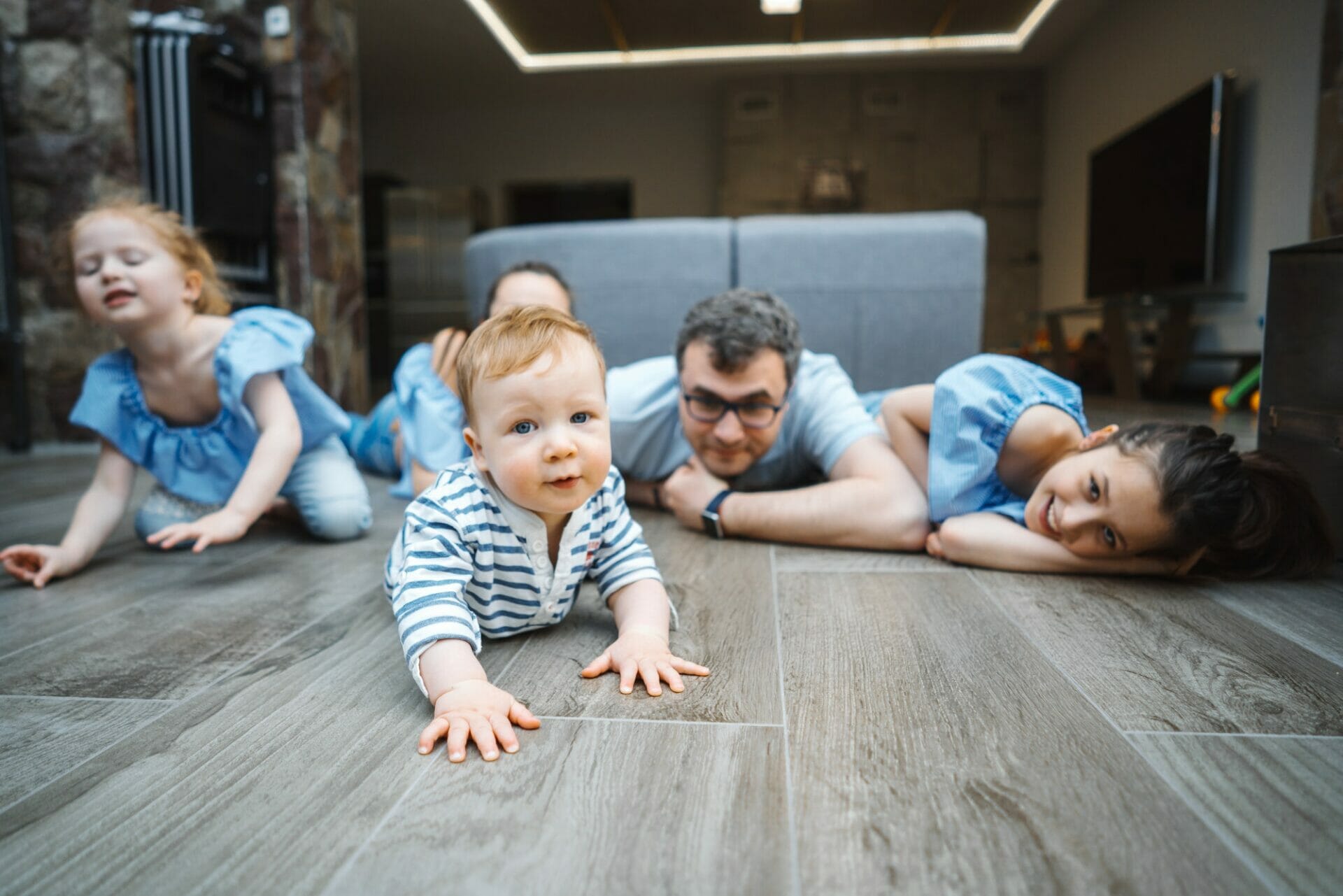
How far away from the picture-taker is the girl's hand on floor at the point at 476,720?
2.16ft

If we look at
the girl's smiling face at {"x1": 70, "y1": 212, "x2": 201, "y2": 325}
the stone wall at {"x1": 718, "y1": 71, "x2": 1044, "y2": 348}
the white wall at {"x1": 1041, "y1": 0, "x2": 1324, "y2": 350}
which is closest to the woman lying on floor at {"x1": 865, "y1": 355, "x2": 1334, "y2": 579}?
the girl's smiling face at {"x1": 70, "y1": 212, "x2": 201, "y2": 325}

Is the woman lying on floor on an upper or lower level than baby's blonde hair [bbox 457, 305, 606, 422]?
lower

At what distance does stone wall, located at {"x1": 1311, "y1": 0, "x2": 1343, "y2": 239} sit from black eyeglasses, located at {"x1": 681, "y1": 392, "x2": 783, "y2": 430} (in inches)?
104

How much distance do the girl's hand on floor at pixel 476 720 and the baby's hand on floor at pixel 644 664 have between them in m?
0.10

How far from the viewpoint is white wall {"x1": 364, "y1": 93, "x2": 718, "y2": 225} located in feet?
22.7

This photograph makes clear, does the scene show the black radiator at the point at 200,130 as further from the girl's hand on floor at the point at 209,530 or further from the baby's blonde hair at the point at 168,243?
the girl's hand on floor at the point at 209,530

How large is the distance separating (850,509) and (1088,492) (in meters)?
0.36

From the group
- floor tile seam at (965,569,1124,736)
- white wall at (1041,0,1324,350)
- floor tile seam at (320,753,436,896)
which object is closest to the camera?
floor tile seam at (320,753,436,896)

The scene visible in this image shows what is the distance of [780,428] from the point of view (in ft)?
5.00

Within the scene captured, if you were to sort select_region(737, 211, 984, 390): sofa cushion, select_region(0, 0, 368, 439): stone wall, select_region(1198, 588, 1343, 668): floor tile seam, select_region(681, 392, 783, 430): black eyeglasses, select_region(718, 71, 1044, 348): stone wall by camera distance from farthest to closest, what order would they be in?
select_region(718, 71, 1044, 348): stone wall, select_region(0, 0, 368, 439): stone wall, select_region(737, 211, 984, 390): sofa cushion, select_region(681, 392, 783, 430): black eyeglasses, select_region(1198, 588, 1343, 668): floor tile seam

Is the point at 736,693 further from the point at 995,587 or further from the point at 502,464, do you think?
the point at 995,587

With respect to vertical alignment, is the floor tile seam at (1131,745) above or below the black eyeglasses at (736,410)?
below

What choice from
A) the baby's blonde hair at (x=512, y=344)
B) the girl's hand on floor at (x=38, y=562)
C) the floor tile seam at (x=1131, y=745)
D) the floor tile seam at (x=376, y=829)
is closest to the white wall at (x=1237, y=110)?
the floor tile seam at (x=1131, y=745)

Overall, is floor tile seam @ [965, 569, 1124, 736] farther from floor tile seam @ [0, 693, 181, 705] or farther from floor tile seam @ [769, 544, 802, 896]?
floor tile seam @ [0, 693, 181, 705]
